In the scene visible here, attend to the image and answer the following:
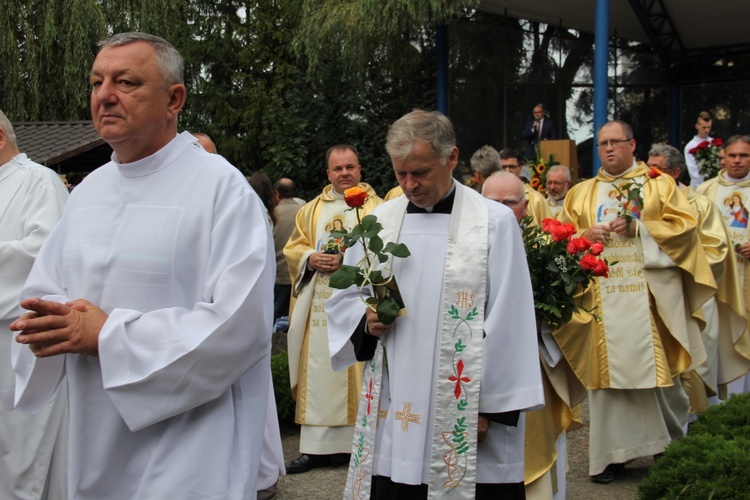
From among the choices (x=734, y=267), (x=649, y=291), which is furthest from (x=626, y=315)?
(x=734, y=267)

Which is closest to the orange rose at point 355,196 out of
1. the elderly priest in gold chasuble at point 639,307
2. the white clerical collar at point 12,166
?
the white clerical collar at point 12,166

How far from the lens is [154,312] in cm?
268

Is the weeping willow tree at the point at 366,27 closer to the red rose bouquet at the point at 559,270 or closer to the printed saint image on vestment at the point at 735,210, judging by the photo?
the printed saint image on vestment at the point at 735,210

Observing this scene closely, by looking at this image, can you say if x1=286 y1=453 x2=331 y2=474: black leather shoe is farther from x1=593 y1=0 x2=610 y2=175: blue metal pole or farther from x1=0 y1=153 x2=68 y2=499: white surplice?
x1=593 y1=0 x2=610 y2=175: blue metal pole

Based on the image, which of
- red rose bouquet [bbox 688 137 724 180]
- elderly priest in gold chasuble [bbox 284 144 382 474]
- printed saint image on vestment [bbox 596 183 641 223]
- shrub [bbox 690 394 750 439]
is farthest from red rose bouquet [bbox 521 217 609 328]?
red rose bouquet [bbox 688 137 724 180]

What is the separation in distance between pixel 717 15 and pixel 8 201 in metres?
15.9

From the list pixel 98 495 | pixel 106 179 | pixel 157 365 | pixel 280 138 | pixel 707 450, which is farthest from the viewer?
pixel 280 138

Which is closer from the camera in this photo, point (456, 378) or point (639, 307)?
point (456, 378)

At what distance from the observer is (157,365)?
262 cm

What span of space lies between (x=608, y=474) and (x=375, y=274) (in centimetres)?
349

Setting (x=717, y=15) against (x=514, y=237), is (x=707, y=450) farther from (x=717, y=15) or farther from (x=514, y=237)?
(x=717, y=15)

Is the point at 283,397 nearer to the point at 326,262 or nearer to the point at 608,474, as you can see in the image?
the point at 326,262

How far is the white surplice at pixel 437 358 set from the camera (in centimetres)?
366

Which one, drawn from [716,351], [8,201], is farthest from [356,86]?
[8,201]
